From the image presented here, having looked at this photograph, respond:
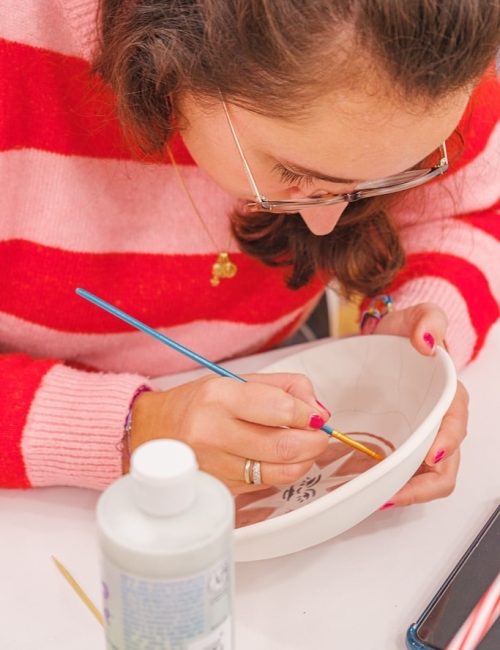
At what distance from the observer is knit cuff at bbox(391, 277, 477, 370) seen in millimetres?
1049

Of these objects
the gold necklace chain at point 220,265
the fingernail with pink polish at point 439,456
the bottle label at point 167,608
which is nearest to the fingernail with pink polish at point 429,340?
the fingernail with pink polish at point 439,456

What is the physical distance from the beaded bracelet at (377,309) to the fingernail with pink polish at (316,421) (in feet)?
1.10

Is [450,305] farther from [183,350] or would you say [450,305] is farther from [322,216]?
[183,350]

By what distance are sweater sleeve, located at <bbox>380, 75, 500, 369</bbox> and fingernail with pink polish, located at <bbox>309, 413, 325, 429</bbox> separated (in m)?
0.37

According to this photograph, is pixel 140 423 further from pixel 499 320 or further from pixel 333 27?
pixel 499 320

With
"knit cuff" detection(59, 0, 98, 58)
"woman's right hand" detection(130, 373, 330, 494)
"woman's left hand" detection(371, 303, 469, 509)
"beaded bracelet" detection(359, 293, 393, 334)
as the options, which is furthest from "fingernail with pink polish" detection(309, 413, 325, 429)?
"knit cuff" detection(59, 0, 98, 58)

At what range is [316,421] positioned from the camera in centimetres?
74

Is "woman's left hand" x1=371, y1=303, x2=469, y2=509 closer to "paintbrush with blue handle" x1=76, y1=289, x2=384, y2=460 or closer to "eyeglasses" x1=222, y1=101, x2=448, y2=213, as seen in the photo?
"paintbrush with blue handle" x1=76, y1=289, x2=384, y2=460

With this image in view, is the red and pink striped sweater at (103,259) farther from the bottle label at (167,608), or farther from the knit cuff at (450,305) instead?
the bottle label at (167,608)

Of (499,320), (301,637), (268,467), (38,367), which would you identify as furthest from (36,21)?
(499,320)

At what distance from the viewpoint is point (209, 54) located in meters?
0.67

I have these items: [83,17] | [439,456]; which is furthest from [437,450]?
[83,17]

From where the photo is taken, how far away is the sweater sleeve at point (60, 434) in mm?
821

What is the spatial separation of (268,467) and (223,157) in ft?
0.98
